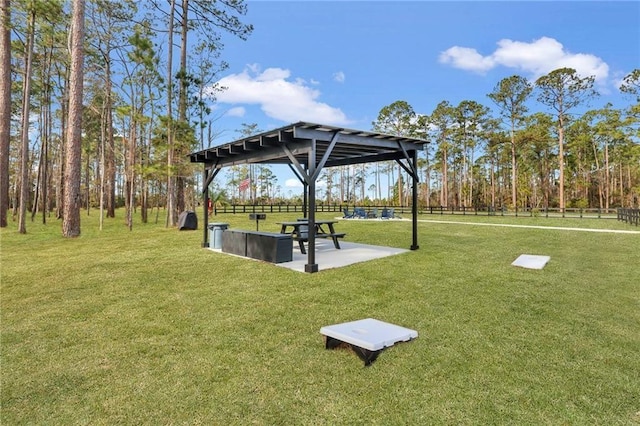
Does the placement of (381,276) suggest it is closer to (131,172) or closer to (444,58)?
(131,172)

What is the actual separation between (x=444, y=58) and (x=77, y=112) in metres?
22.9

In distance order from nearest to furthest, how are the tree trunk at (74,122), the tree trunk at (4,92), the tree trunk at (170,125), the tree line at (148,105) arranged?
1. the tree trunk at (74,122)
2. the tree trunk at (4,92)
3. the tree line at (148,105)
4. the tree trunk at (170,125)

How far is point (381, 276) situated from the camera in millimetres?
5828

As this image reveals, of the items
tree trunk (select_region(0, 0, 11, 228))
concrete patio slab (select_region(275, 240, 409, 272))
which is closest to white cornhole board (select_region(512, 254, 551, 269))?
concrete patio slab (select_region(275, 240, 409, 272))

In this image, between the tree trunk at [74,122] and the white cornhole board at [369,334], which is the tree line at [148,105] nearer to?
the tree trunk at [74,122]

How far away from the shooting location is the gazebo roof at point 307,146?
246 inches

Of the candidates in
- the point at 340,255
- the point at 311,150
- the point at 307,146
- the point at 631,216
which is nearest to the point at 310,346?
the point at 311,150

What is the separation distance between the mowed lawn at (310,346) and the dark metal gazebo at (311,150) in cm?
191

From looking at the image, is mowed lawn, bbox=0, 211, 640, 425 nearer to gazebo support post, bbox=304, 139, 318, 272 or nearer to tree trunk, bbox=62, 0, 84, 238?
gazebo support post, bbox=304, 139, 318, 272

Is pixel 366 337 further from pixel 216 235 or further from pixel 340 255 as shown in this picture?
pixel 216 235

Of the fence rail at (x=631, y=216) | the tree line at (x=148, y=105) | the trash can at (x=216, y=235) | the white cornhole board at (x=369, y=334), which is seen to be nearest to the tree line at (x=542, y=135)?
the tree line at (x=148, y=105)

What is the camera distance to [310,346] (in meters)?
3.23

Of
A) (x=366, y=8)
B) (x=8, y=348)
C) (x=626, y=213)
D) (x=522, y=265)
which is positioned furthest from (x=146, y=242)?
(x=626, y=213)

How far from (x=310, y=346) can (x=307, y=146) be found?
4032 millimetres
